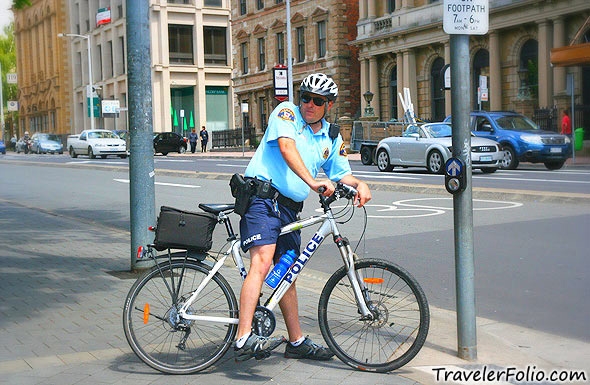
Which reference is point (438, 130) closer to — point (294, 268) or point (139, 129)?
point (139, 129)

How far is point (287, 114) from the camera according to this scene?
4.95 meters

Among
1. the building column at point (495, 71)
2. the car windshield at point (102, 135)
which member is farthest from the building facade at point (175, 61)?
the building column at point (495, 71)

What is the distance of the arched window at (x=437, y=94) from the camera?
4346 centimetres

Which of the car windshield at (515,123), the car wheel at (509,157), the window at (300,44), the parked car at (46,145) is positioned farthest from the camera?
the parked car at (46,145)

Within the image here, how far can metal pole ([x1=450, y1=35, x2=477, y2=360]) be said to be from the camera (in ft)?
17.0

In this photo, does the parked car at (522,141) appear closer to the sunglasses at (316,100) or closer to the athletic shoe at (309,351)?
the athletic shoe at (309,351)

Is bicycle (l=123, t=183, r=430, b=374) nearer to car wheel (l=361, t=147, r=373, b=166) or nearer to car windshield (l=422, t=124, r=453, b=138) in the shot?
car windshield (l=422, t=124, r=453, b=138)

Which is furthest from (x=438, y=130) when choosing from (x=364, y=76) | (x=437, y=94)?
(x=364, y=76)

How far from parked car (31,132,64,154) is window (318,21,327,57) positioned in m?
21.9

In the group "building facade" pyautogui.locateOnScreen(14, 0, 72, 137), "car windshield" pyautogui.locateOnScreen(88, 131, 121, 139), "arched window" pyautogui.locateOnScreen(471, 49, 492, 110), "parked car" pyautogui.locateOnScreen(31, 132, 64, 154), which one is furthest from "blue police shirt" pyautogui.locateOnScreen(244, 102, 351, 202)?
"building facade" pyautogui.locateOnScreen(14, 0, 72, 137)

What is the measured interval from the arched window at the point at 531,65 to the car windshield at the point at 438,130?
1440 cm

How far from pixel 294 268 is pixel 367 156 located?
25630mm

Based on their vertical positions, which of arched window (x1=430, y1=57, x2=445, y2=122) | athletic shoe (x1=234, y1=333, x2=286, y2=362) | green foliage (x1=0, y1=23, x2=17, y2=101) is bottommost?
athletic shoe (x1=234, y1=333, x2=286, y2=362)

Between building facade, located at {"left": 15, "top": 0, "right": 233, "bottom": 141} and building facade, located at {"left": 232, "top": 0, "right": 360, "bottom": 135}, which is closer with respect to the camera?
building facade, located at {"left": 232, "top": 0, "right": 360, "bottom": 135}
